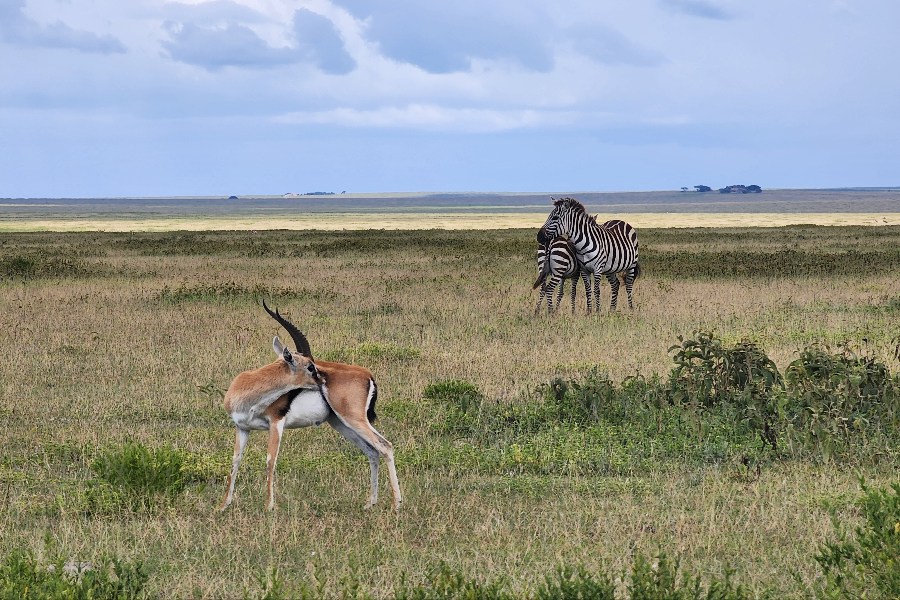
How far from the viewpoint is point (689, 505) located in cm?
695

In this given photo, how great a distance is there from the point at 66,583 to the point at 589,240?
15.5m

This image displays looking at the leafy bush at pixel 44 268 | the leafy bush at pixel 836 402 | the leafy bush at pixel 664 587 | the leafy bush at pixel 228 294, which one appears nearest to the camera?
the leafy bush at pixel 664 587

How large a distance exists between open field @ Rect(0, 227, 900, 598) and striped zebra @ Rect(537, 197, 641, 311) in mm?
1146

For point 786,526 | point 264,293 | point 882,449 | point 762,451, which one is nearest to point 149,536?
point 786,526

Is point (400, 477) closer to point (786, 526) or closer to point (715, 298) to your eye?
point (786, 526)

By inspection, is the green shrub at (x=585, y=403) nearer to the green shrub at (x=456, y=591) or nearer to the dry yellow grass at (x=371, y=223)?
the green shrub at (x=456, y=591)

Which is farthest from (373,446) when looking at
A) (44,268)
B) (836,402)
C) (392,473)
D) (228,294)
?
(44,268)

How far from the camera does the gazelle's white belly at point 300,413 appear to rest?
675cm

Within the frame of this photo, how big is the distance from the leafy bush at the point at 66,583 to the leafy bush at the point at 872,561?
3.94 m

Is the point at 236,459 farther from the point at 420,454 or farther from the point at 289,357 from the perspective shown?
the point at 420,454

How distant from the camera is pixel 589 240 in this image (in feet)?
63.1

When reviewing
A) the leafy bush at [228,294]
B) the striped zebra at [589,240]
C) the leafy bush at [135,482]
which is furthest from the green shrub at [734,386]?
the leafy bush at [228,294]

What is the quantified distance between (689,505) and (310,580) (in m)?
3.10

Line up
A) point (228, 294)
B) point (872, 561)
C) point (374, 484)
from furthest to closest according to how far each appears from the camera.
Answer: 1. point (228, 294)
2. point (374, 484)
3. point (872, 561)
